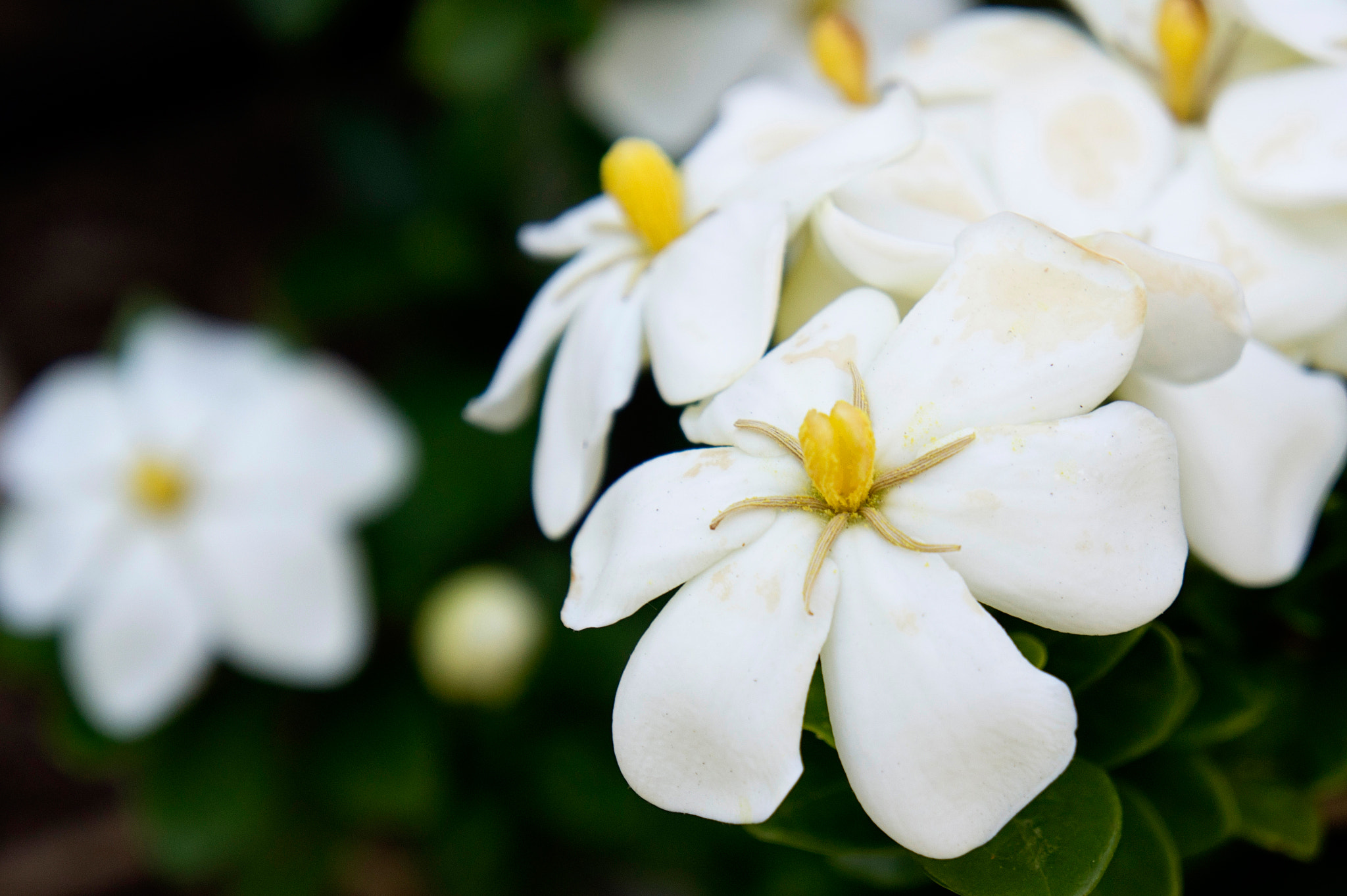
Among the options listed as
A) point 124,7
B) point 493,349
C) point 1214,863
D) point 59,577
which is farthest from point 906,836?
point 124,7

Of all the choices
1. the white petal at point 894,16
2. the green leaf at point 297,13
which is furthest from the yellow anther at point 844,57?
the green leaf at point 297,13

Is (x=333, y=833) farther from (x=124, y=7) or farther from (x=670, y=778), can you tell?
(x=124, y=7)

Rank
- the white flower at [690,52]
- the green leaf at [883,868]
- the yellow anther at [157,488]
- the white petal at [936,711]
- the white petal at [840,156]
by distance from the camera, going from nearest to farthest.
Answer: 1. the white petal at [936,711]
2. the white petal at [840,156]
3. the green leaf at [883,868]
4. the white flower at [690,52]
5. the yellow anther at [157,488]

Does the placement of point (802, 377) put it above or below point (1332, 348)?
above

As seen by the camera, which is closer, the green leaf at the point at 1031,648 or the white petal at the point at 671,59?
the green leaf at the point at 1031,648

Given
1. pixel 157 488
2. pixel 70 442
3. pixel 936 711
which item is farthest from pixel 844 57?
pixel 70 442

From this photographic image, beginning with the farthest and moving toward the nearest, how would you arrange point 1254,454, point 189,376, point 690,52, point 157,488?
point 189,376, point 157,488, point 690,52, point 1254,454

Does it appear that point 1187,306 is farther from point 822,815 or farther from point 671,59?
point 671,59

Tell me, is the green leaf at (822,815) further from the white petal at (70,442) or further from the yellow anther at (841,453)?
the white petal at (70,442)
